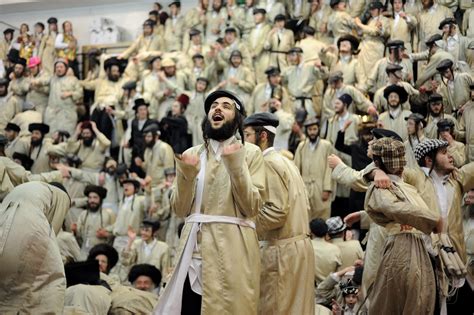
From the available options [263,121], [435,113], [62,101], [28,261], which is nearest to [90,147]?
[62,101]

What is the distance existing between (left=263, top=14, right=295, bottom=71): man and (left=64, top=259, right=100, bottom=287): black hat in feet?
22.8

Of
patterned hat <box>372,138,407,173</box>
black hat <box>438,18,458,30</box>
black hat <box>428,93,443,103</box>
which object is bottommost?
patterned hat <box>372,138,407,173</box>

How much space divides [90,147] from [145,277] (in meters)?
4.89

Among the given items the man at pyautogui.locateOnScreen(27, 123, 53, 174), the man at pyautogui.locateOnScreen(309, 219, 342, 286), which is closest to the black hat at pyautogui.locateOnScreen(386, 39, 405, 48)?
the man at pyautogui.locateOnScreen(309, 219, 342, 286)

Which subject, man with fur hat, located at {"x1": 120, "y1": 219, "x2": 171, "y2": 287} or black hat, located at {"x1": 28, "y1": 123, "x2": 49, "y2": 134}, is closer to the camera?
man with fur hat, located at {"x1": 120, "y1": 219, "x2": 171, "y2": 287}

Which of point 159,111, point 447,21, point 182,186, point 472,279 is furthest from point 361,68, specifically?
point 182,186

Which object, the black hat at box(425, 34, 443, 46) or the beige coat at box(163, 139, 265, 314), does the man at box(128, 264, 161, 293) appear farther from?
the black hat at box(425, 34, 443, 46)

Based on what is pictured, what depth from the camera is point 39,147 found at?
14.2 metres

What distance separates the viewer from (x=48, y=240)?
5.84 meters

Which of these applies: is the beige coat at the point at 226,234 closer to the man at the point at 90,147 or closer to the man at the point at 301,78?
the man at the point at 301,78

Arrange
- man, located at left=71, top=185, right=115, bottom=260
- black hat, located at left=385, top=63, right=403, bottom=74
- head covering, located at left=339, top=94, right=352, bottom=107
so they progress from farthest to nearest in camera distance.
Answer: man, located at left=71, top=185, right=115, bottom=260
head covering, located at left=339, top=94, right=352, bottom=107
black hat, located at left=385, top=63, right=403, bottom=74

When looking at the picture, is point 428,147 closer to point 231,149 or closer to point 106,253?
point 231,149

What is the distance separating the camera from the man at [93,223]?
12203mm

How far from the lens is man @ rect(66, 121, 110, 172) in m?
13.9
